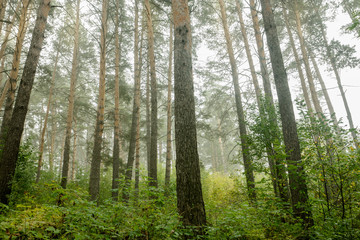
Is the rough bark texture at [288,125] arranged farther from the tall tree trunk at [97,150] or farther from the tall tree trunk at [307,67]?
the tall tree trunk at [307,67]

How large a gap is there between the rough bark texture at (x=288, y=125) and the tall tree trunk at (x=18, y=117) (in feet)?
22.0

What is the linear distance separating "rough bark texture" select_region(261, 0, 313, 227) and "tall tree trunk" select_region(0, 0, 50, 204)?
22.0 ft

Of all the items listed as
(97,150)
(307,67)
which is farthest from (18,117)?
(307,67)

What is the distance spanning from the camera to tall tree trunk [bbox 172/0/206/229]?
3.48 meters

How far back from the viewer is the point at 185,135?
392 cm

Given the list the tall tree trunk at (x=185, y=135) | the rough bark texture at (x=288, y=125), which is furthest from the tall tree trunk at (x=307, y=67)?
the tall tree trunk at (x=185, y=135)

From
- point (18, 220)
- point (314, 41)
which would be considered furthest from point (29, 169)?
point (314, 41)

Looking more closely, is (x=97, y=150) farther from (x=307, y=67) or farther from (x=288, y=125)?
(x=307, y=67)

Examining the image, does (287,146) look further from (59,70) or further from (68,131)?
(59,70)

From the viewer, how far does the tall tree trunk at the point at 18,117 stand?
482cm

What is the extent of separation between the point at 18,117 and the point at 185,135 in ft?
15.1

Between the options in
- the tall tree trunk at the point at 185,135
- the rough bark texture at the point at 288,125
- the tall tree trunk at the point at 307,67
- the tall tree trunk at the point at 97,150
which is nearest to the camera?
the tall tree trunk at the point at 185,135

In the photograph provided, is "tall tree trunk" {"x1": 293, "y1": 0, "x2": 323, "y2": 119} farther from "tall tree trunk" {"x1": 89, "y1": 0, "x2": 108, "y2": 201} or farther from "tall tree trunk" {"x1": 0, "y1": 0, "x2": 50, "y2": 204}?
"tall tree trunk" {"x1": 0, "y1": 0, "x2": 50, "y2": 204}

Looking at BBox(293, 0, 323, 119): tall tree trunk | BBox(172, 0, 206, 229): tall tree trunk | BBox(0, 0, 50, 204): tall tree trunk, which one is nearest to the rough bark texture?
BBox(172, 0, 206, 229): tall tree trunk
